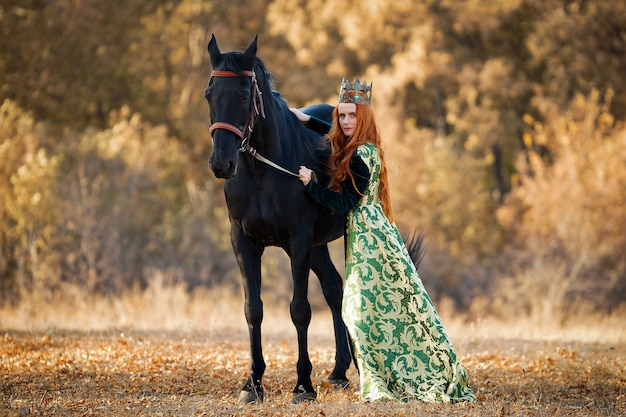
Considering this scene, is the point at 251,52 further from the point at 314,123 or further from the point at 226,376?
the point at 226,376

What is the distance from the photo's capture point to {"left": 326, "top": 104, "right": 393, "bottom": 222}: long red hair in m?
6.17

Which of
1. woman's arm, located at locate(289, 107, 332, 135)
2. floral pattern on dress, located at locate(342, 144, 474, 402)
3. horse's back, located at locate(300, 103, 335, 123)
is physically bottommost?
floral pattern on dress, located at locate(342, 144, 474, 402)

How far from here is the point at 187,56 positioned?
28.0 meters

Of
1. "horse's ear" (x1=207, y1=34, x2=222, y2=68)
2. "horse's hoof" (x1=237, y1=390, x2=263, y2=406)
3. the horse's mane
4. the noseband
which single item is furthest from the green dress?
"horse's ear" (x1=207, y1=34, x2=222, y2=68)

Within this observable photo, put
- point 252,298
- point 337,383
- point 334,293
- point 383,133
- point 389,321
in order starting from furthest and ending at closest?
point 383,133
point 334,293
point 337,383
point 252,298
point 389,321

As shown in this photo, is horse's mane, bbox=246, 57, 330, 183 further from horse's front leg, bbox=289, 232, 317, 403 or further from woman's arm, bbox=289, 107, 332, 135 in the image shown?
horse's front leg, bbox=289, 232, 317, 403

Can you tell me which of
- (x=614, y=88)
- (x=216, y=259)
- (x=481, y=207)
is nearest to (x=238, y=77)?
(x=216, y=259)

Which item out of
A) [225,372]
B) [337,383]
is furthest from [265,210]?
[225,372]

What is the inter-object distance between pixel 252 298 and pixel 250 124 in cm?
138

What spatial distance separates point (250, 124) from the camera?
19.3 ft

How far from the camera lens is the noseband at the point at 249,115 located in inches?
220

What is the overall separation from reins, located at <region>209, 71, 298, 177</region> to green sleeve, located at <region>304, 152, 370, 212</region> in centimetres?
23

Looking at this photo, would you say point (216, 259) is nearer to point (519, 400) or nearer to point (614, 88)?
point (614, 88)

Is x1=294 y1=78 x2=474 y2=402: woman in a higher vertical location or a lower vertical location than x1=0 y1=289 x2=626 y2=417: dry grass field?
higher
